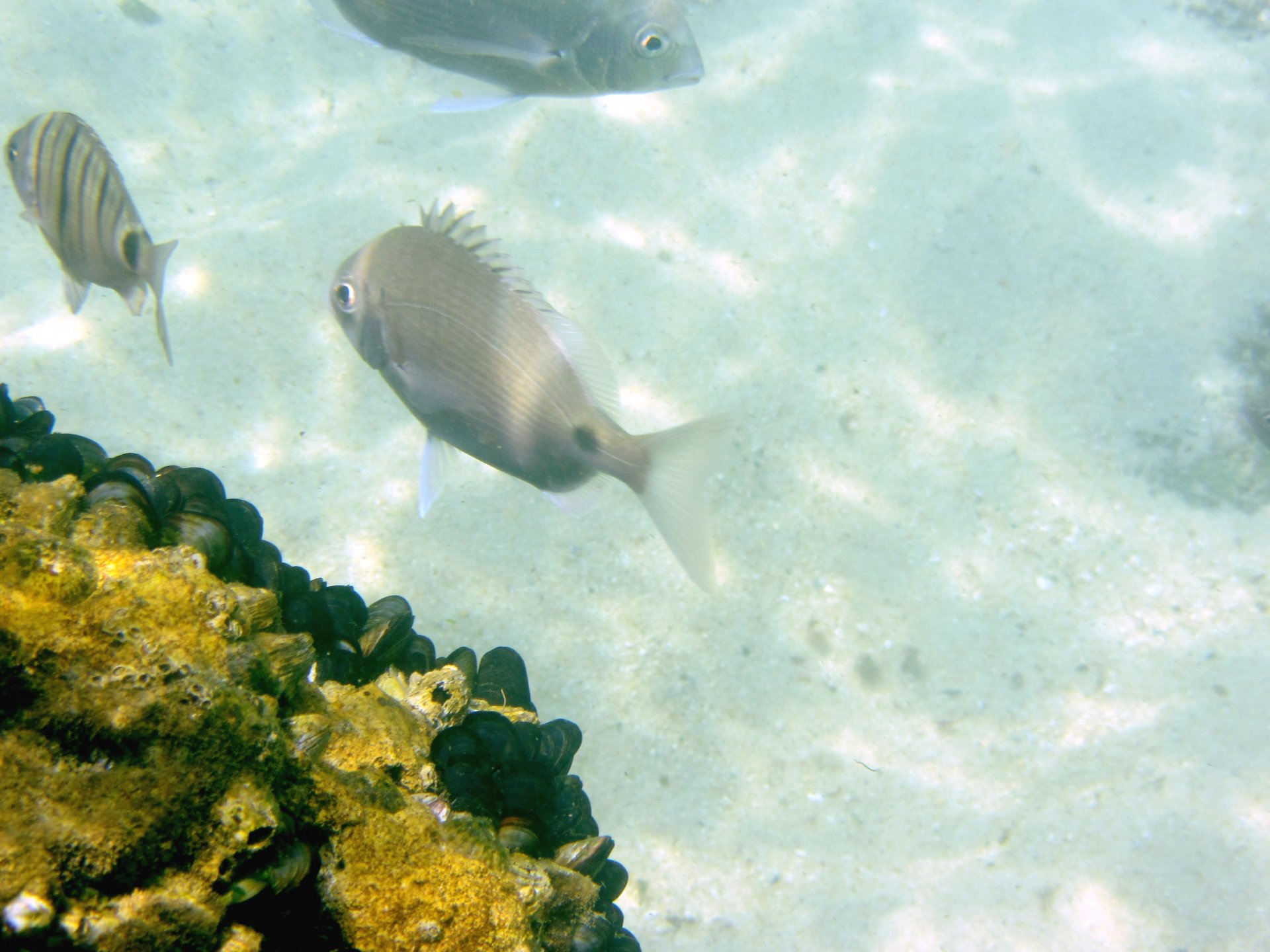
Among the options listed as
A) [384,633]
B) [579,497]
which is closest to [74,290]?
[384,633]

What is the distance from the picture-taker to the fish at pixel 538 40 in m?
2.52

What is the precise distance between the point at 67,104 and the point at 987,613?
6377 mm

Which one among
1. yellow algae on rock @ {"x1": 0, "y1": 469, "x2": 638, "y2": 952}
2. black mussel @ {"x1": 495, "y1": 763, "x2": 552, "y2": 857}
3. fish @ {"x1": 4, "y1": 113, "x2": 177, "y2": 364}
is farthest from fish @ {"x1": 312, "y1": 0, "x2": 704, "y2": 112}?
black mussel @ {"x1": 495, "y1": 763, "x2": 552, "y2": 857}

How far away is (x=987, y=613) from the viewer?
12.0 feet

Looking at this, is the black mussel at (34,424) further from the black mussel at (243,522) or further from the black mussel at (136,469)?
the black mussel at (243,522)

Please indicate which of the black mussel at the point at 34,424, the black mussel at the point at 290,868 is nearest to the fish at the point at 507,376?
the black mussel at the point at 34,424

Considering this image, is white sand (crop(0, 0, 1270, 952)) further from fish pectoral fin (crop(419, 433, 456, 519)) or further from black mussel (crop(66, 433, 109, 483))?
black mussel (crop(66, 433, 109, 483))

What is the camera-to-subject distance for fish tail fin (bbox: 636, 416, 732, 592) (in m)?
2.07

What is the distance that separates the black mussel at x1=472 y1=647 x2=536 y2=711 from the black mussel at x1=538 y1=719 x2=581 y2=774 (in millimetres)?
175

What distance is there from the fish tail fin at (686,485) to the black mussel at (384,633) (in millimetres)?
909

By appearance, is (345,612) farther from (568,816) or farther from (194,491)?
(568,816)

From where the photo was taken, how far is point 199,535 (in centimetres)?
180

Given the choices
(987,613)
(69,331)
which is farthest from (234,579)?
(987,613)

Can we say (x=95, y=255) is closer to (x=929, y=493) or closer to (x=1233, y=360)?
(x=929, y=493)
